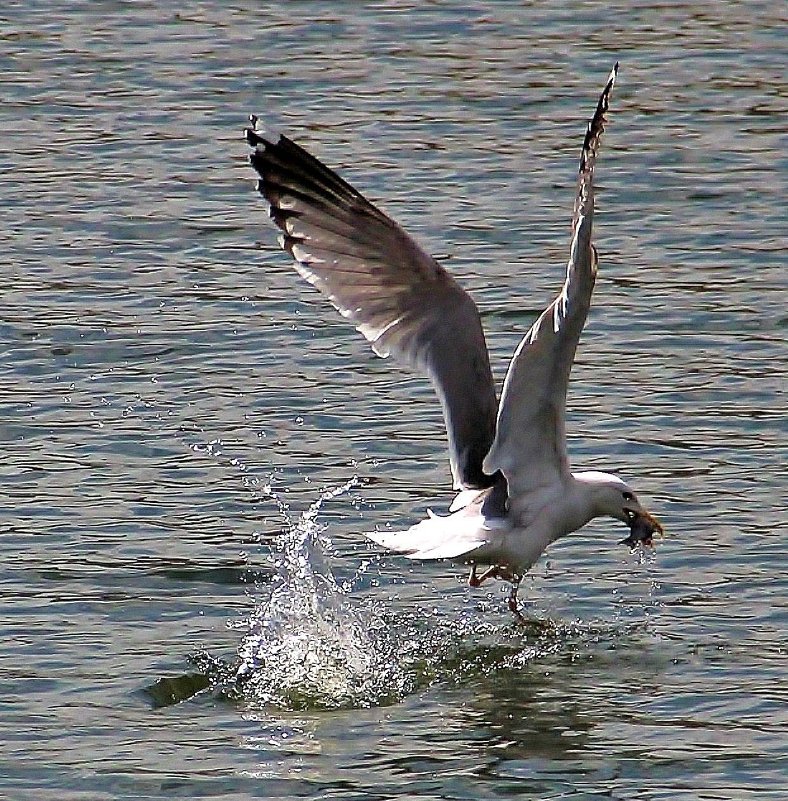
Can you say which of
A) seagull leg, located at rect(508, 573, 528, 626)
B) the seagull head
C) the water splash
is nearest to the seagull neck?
the seagull head

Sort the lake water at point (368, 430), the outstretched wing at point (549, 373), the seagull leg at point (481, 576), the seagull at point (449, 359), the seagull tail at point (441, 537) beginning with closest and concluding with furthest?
the outstretched wing at point (549, 373) → the lake water at point (368, 430) → the seagull tail at point (441, 537) → the seagull at point (449, 359) → the seagull leg at point (481, 576)

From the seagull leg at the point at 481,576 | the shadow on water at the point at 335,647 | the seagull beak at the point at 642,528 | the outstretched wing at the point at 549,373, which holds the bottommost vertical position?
the shadow on water at the point at 335,647

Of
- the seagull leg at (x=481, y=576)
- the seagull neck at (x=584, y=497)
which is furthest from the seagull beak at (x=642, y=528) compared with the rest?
the seagull leg at (x=481, y=576)

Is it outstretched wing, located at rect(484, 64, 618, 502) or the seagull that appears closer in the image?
outstretched wing, located at rect(484, 64, 618, 502)

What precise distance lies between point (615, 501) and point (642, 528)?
300 mm

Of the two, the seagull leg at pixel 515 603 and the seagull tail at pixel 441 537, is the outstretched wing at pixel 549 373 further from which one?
the seagull leg at pixel 515 603

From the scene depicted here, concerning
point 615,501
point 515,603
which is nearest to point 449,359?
point 615,501

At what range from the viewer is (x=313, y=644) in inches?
352

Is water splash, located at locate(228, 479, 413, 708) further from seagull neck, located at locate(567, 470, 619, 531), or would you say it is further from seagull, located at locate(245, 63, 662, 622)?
seagull neck, located at locate(567, 470, 619, 531)

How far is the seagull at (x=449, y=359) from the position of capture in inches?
347

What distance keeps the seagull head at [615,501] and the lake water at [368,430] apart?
0.34 metres

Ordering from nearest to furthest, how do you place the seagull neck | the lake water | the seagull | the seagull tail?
the lake water < the seagull tail < the seagull < the seagull neck

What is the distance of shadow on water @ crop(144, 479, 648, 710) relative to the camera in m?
8.55

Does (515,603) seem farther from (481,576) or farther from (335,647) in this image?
(335,647)
